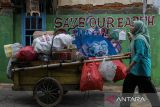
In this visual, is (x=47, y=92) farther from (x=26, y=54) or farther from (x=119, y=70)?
(x=119, y=70)

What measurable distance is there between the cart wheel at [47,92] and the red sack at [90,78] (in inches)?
23.3

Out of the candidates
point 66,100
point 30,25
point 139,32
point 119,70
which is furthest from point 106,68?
point 30,25

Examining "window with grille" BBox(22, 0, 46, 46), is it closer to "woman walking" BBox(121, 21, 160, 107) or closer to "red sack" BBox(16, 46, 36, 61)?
"red sack" BBox(16, 46, 36, 61)

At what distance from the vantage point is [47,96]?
916 cm

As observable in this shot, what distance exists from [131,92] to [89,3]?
4666mm

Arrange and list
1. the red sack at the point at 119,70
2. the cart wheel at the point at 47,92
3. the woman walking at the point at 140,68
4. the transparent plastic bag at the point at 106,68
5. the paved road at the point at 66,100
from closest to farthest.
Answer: the woman walking at the point at 140,68 → the transparent plastic bag at the point at 106,68 → the red sack at the point at 119,70 → the cart wheel at the point at 47,92 → the paved road at the point at 66,100

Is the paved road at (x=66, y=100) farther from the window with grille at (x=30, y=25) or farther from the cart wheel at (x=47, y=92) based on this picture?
the window with grille at (x=30, y=25)

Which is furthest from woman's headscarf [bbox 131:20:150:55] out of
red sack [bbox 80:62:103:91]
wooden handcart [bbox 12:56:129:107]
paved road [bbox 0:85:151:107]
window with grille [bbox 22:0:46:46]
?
window with grille [bbox 22:0:46:46]

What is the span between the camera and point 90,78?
8.70 m

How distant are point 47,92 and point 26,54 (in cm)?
90

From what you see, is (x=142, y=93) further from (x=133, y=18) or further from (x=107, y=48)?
(x=133, y=18)

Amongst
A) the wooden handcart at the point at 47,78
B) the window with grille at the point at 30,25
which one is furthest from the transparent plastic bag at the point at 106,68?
the window with grille at the point at 30,25

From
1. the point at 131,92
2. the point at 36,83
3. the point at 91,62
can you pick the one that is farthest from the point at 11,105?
the point at 131,92

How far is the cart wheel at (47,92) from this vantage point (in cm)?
909
